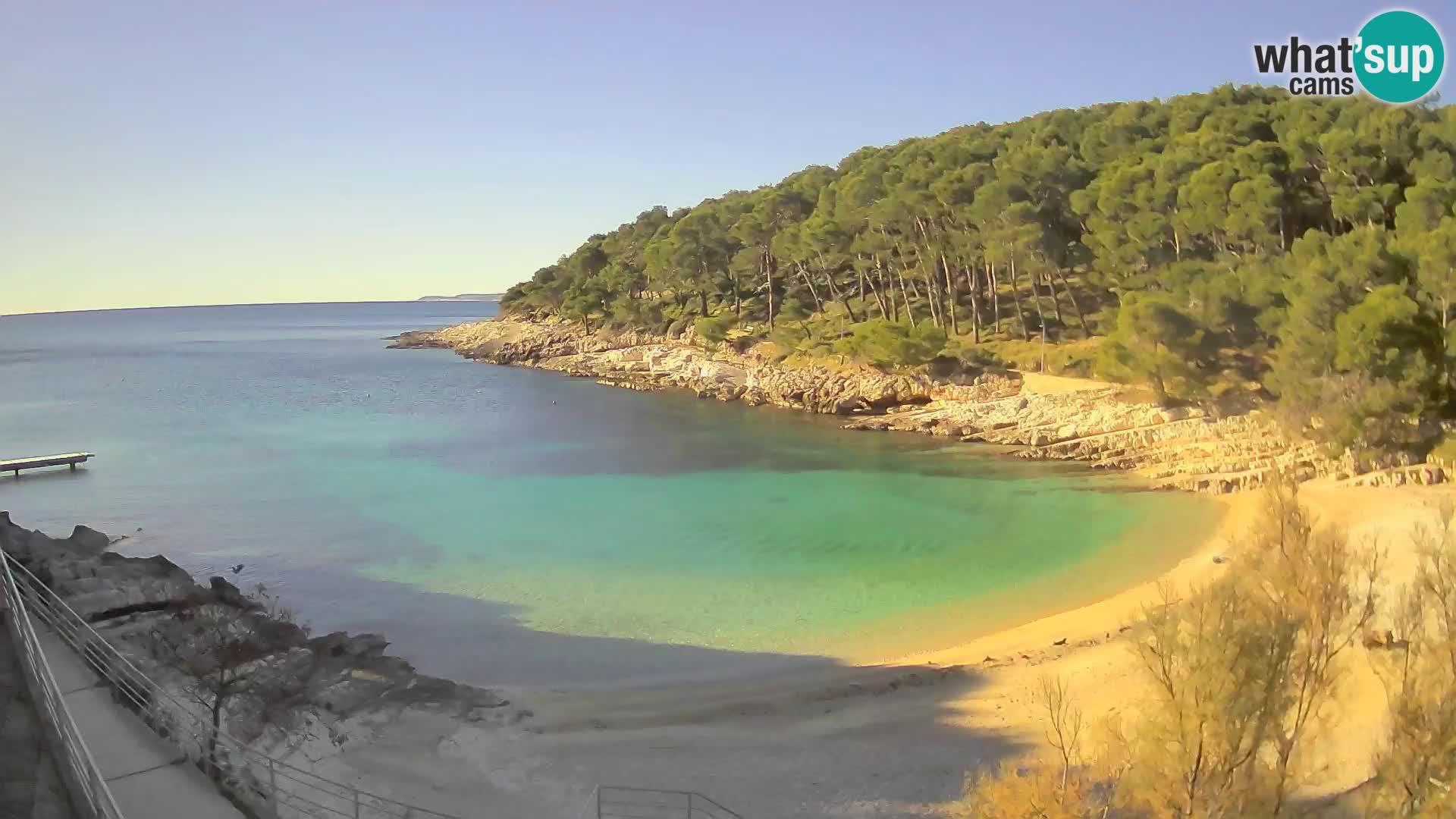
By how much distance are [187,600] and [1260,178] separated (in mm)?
30448

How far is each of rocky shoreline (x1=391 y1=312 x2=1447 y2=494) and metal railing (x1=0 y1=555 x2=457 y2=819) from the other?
11826 mm

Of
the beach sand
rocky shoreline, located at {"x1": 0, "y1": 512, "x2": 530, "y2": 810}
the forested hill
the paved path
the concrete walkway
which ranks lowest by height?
the beach sand

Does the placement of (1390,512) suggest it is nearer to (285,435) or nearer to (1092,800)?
(1092,800)

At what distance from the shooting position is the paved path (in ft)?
17.6

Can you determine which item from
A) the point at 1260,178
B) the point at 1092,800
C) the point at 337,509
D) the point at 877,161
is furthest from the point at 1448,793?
the point at 877,161

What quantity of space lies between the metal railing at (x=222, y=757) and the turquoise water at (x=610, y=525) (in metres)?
4.27

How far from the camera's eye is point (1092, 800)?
7562 millimetres

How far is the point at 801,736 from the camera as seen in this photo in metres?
10.5

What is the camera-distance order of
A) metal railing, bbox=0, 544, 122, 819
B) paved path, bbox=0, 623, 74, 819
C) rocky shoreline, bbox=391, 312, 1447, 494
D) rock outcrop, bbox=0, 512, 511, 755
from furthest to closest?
rocky shoreline, bbox=391, 312, 1447, 494 < rock outcrop, bbox=0, 512, 511, 755 < paved path, bbox=0, 623, 74, 819 < metal railing, bbox=0, 544, 122, 819

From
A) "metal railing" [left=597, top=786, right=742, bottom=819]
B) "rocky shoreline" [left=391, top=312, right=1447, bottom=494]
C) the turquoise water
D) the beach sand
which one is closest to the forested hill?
"rocky shoreline" [left=391, top=312, right=1447, bottom=494]

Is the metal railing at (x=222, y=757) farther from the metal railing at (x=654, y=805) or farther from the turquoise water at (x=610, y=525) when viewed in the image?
the turquoise water at (x=610, y=525)

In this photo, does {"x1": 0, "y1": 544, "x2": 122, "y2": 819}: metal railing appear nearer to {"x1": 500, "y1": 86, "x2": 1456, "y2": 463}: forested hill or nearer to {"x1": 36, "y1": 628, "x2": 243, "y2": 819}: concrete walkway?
{"x1": 36, "y1": 628, "x2": 243, "y2": 819}: concrete walkway

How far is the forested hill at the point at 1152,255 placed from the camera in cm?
2156

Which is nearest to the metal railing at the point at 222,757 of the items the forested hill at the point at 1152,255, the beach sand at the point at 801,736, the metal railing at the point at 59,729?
the metal railing at the point at 59,729
